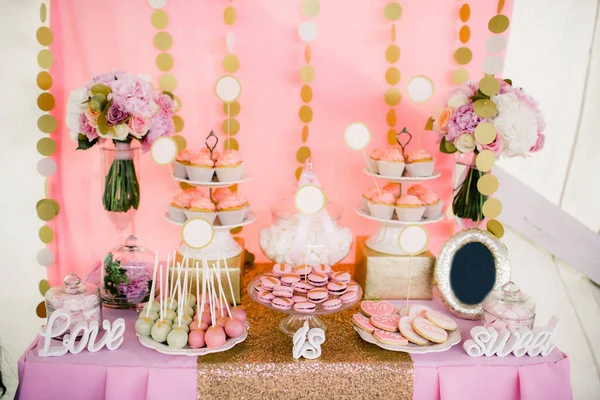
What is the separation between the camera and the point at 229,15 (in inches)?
80.3

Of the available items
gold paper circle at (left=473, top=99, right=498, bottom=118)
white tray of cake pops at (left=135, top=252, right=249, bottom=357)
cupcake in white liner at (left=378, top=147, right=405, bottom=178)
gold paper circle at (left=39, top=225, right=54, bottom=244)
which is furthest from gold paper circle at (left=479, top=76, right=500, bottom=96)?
gold paper circle at (left=39, top=225, right=54, bottom=244)

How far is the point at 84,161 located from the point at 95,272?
0.51 meters

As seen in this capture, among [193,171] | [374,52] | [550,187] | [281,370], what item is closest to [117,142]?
[193,171]

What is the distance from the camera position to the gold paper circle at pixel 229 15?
2.03m

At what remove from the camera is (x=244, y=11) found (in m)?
2.11

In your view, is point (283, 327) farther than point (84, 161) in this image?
No

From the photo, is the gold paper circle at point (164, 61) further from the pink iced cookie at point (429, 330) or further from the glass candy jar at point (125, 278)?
the pink iced cookie at point (429, 330)

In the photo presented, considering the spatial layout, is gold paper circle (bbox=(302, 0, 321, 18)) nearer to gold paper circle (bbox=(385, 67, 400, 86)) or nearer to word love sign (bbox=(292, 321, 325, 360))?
gold paper circle (bbox=(385, 67, 400, 86))

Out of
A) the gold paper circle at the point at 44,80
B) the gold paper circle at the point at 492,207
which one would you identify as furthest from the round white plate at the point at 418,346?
the gold paper circle at the point at 44,80

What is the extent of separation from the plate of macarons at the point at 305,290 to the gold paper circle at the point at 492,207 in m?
0.55

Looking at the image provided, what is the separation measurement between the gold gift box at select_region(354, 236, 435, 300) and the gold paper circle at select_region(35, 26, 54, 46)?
1506 millimetres

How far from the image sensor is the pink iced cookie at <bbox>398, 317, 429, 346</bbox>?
5.09 ft

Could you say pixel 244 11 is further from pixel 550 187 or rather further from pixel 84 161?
pixel 550 187

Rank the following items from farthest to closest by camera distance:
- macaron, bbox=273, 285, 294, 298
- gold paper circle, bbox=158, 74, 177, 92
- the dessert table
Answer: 1. gold paper circle, bbox=158, 74, 177, 92
2. macaron, bbox=273, 285, 294, 298
3. the dessert table
